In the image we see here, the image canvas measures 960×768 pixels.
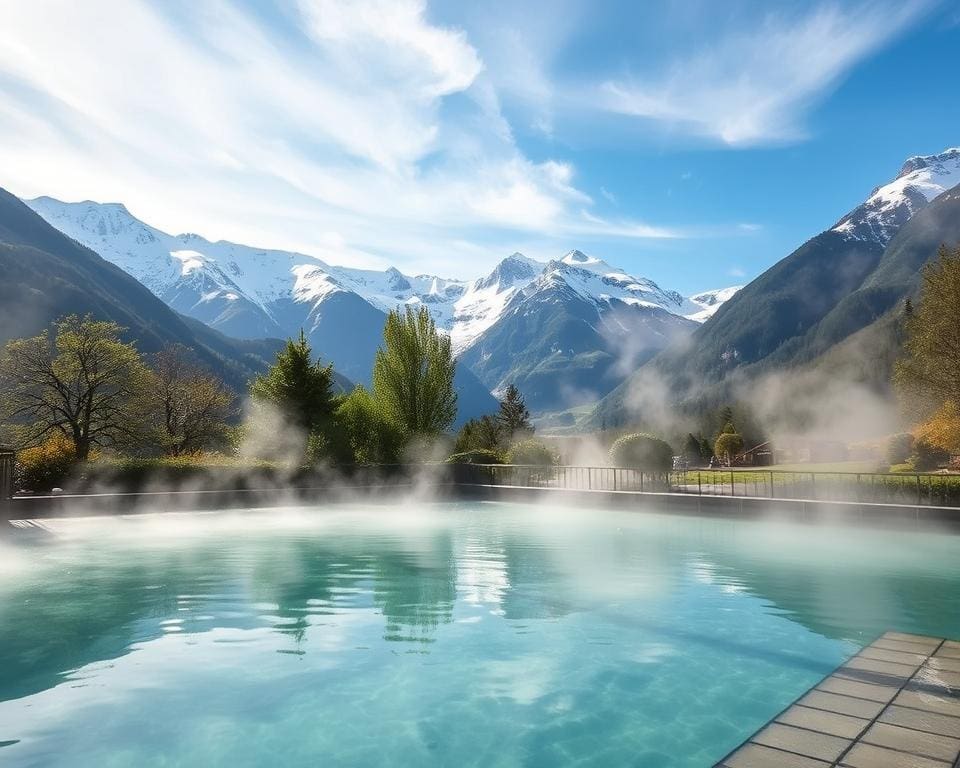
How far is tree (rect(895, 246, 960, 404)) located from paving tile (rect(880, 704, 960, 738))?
94.6ft

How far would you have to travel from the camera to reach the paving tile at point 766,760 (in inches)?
177

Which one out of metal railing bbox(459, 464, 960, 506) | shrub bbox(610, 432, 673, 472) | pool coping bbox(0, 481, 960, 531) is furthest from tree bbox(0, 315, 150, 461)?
shrub bbox(610, 432, 673, 472)

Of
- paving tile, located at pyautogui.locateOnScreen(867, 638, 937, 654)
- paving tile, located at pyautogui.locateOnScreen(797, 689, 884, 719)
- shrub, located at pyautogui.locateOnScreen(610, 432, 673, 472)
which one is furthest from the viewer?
shrub, located at pyautogui.locateOnScreen(610, 432, 673, 472)

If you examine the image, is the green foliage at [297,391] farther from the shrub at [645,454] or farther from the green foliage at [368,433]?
the shrub at [645,454]

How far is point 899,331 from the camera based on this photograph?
119 metres

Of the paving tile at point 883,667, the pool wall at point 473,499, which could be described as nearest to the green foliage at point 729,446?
the pool wall at point 473,499

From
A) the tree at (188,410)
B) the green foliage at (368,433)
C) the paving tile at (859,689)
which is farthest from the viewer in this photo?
the tree at (188,410)

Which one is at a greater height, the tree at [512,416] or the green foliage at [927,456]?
the tree at [512,416]

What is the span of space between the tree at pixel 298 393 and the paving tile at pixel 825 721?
28.9 meters

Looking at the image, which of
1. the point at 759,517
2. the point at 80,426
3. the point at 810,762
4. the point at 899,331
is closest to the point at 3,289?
the point at 80,426

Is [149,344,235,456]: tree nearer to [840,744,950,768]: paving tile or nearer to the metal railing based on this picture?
the metal railing

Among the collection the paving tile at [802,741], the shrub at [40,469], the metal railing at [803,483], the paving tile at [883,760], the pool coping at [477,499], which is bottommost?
the paving tile at [802,741]

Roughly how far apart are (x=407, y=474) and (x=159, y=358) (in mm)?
24656

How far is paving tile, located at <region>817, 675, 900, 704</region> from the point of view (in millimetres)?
5746
